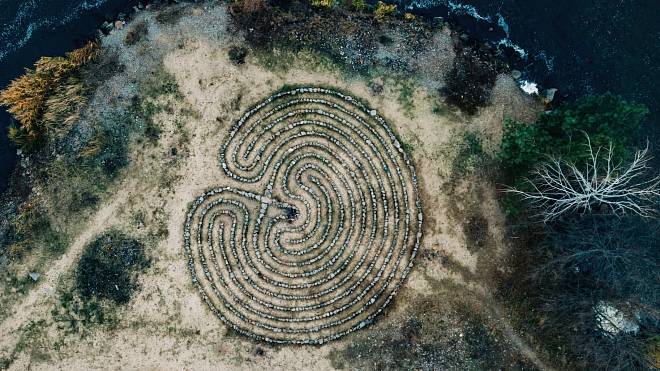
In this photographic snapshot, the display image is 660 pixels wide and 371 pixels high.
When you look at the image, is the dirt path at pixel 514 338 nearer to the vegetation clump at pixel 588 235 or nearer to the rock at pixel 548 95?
the vegetation clump at pixel 588 235

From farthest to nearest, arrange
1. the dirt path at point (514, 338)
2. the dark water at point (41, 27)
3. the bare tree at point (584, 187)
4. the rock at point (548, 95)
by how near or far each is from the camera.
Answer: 1. the dark water at point (41, 27)
2. the rock at point (548, 95)
3. the dirt path at point (514, 338)
4. the bare tree at point (584, 187)

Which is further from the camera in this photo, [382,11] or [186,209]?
[382,11]

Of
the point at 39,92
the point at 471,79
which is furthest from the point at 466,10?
the point at 39,92

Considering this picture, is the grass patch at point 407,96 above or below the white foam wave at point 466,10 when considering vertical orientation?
below

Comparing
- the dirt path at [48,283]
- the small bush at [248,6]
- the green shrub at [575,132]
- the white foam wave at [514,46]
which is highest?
the white foam wave at [514,46]

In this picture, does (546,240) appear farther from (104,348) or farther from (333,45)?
(104,348)

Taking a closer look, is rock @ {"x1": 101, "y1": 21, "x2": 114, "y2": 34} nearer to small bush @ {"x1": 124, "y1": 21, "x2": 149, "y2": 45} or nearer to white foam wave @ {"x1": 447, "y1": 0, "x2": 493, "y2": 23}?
small bush @ {"x1": 124, "y1": 21, "x2": 149, "y2": 45}

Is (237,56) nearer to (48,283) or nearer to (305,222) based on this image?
(305,222)

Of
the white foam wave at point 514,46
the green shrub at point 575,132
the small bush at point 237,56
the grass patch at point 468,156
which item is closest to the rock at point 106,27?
the small bush at point 237,56
